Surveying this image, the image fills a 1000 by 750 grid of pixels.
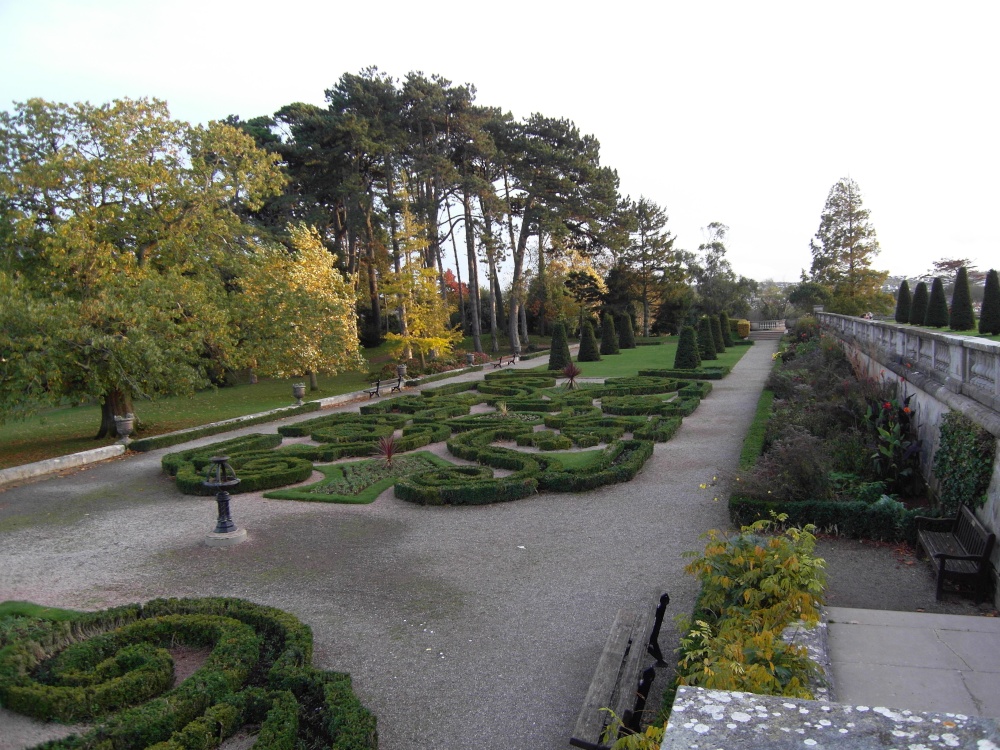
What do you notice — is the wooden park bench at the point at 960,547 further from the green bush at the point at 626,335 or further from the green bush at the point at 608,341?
the green bush at the point at 626,335

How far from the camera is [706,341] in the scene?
3425 centimetres

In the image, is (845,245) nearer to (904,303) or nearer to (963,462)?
(904,303)

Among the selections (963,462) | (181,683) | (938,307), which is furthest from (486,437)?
(938,307)

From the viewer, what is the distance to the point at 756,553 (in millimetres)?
5230

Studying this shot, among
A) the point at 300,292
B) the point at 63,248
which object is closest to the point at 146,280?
the point at 63,248

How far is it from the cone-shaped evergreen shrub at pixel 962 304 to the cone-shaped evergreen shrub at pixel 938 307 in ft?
9.99

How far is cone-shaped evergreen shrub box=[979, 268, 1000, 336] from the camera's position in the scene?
24312 mm

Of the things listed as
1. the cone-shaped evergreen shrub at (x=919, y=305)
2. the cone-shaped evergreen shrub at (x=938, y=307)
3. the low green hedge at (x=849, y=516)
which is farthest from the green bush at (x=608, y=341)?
the low green hedge at (x=849, y=516)

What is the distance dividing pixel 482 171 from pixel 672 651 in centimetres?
3653

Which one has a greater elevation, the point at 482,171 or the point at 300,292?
the point at 482,171

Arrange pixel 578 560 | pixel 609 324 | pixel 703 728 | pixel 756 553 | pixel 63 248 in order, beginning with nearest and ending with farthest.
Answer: pixel 703 728 → pixel 756 553 → pixel 578 560 → pixel 63 248 → pixel 609 324

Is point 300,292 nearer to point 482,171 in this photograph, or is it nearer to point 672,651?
point 482,171

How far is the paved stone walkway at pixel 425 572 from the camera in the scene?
5223 mm

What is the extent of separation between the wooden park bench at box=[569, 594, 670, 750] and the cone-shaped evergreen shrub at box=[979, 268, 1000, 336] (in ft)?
82.4
